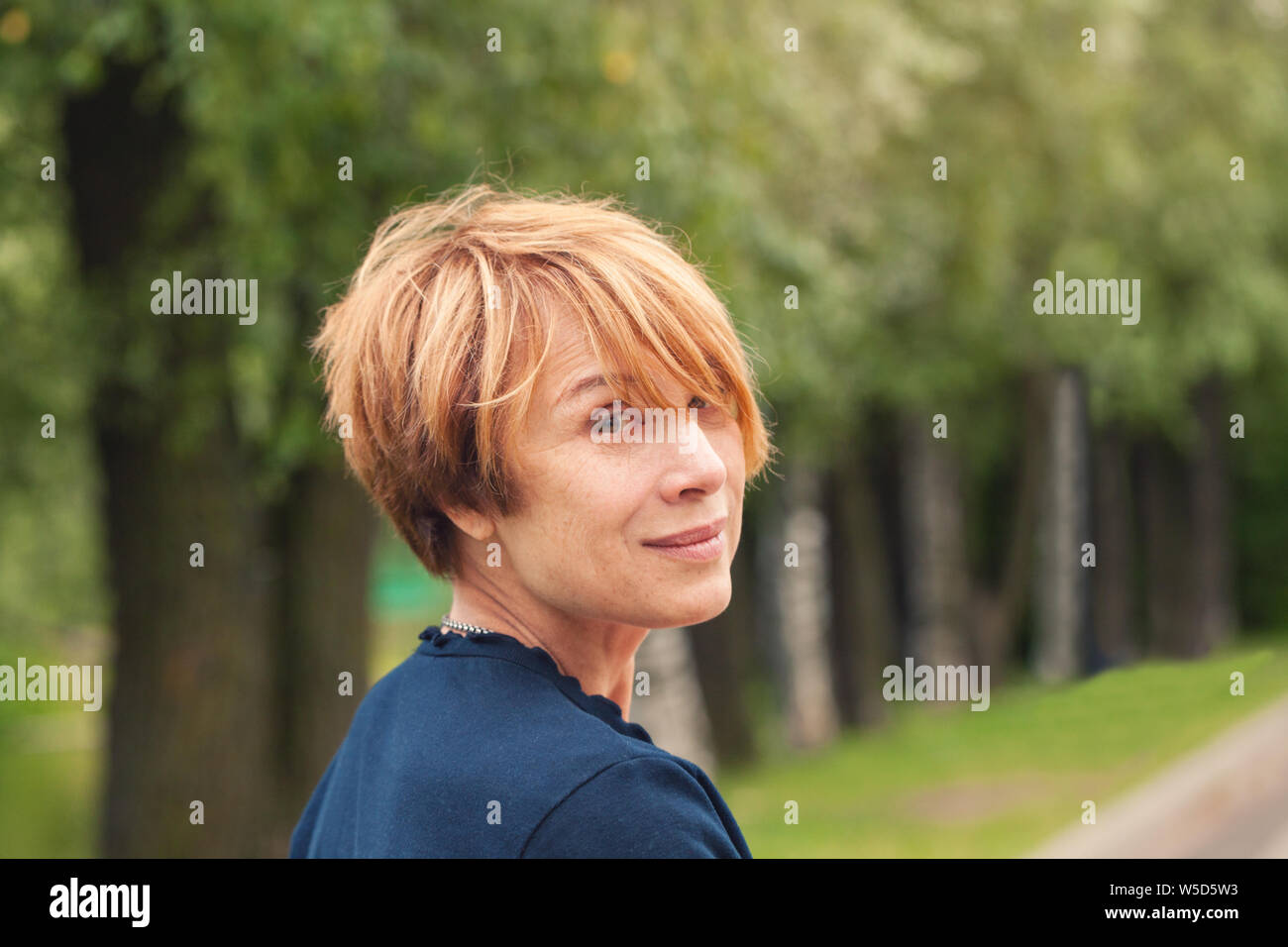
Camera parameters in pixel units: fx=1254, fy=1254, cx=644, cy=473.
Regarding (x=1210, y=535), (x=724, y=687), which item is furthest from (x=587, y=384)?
(x=1210, y=535)

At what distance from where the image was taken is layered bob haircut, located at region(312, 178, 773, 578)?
Answer: 141cm

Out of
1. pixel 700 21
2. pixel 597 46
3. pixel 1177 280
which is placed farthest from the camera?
pixel 1177 280

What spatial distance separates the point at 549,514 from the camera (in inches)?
55.4

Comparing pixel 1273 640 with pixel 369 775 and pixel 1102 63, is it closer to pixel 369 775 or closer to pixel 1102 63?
pixel 1102 63

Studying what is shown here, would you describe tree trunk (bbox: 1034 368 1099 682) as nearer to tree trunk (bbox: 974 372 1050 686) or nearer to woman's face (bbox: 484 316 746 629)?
tree trunk (bbox: 974 372 1050 686)

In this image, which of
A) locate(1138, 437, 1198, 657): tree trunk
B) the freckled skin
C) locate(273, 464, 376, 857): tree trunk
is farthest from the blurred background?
locate(1138, 437, 1198, 657): tree trunk

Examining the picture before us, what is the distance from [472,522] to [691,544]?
11.5 inches

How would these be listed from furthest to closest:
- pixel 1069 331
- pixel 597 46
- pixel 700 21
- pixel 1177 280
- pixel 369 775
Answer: pixel 1177 280 → pixel 1069 331 → pixel 700 21 → pixel 597 46 → pixel 369 775

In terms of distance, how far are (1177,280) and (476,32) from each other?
29.1ft

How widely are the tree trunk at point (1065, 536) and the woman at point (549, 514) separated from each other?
1294cm

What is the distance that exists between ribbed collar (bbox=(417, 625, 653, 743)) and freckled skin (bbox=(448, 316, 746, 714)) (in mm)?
66
